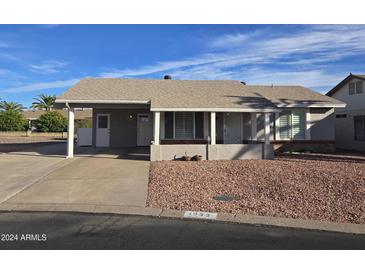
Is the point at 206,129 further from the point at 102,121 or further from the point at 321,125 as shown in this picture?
the point at 102,121

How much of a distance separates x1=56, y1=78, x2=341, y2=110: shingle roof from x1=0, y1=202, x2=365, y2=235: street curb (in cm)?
836

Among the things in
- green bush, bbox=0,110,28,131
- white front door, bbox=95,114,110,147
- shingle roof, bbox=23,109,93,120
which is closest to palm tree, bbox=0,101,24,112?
shingle roof, bbox=23,109,93,120

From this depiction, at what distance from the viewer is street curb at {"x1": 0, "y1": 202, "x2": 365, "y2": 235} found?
20.5 feet

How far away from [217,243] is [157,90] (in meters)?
14.7

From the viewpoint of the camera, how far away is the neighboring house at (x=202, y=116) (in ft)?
51.0

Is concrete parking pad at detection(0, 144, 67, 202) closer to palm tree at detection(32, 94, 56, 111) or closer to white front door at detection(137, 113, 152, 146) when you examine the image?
white front door at detection(137, 113, 152, 146)

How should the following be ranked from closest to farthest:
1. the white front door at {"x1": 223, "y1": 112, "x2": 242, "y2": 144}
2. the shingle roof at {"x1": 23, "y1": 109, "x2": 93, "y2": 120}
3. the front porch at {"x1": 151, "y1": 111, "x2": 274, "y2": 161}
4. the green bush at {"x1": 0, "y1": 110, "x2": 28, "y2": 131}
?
the front porch at {"x1": 151, "y1": 111, "x2": 274, "y2": 161} < the white front door at {"x1": 223, "y1": 112, "x2": 242, "y2": 144} < the green bush at {"x1": 0, "y1": 110, "x2": 28, "y2": 131} < the shingle roof at {"x1": 23, "y1": 109, "x2": 93, "y2": 120}

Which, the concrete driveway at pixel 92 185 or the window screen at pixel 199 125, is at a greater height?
the window screen at pixel 199 125

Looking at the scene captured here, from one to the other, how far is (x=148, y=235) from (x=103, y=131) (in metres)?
16.6

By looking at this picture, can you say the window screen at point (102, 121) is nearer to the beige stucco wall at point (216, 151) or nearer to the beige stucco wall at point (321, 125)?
the beige stucco wall at point (216, 151)

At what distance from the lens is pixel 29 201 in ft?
26.5

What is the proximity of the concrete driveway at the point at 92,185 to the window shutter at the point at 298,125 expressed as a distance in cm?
958

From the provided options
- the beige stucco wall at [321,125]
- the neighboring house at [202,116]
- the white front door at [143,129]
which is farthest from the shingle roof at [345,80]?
the white front door at [143,129]

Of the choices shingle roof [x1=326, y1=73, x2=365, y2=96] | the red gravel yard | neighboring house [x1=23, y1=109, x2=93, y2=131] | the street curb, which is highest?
neighboring house [x1=23, y1=109, x2=93, y2=131]
